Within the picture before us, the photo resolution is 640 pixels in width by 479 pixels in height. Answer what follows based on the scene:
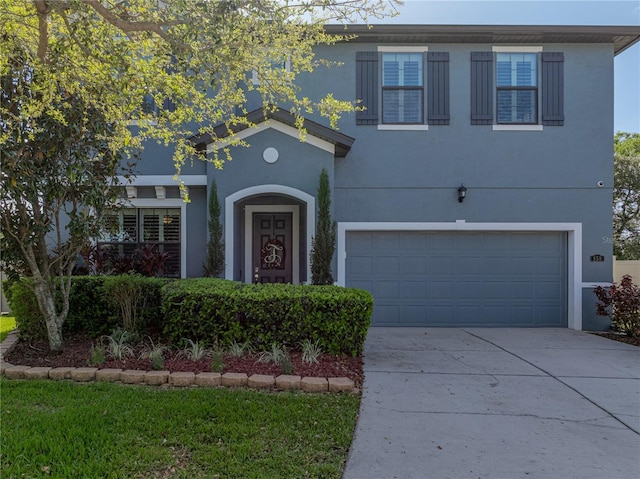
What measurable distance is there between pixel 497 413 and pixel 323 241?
4.69 metres

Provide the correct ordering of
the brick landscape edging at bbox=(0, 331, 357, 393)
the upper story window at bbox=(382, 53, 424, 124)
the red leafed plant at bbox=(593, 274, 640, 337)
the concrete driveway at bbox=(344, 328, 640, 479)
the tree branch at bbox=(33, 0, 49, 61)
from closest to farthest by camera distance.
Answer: the concrete driveway at bbox=(344, 328, 640, 479)
the tree branch at bbox=(33, 0, 49, 61)
the brick landscape edging at bbox=(0, 331, 357, 393)
the red leafed plant at bbox=(593, 274, 640, 337)
the upper story window at bbox=(382, 53, 424, 124)

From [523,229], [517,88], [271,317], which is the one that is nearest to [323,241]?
[271,317]

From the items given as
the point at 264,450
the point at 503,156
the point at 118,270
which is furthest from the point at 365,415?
the point at 503,156

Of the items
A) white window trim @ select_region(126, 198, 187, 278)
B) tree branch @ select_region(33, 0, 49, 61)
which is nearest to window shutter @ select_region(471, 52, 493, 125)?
white window trim @ select_region(126, 198, 187, 278)

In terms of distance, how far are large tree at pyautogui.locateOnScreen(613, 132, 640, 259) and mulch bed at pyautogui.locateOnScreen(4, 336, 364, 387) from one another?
13601 millimetres

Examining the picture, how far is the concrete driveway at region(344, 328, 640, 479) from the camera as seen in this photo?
3229 mm

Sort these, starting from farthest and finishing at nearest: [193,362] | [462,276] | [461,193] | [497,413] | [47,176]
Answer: [462,276] → [461,193] → [193,362] → [47,176] → [497,413]

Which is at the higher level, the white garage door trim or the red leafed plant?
the white garage door trim

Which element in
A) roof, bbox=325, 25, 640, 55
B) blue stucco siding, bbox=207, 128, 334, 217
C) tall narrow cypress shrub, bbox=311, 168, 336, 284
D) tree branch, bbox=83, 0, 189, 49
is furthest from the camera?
roof, bbox=325, 25, 640, 55

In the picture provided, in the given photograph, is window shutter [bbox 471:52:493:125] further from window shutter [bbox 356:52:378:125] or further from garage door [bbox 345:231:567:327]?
garage door [bbox 345:231:567:327]

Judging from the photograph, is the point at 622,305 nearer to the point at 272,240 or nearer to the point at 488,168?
the point at 488,168

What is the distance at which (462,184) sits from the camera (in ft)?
30.0

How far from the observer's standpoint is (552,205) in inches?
359

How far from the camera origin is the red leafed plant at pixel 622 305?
26.4 feet
